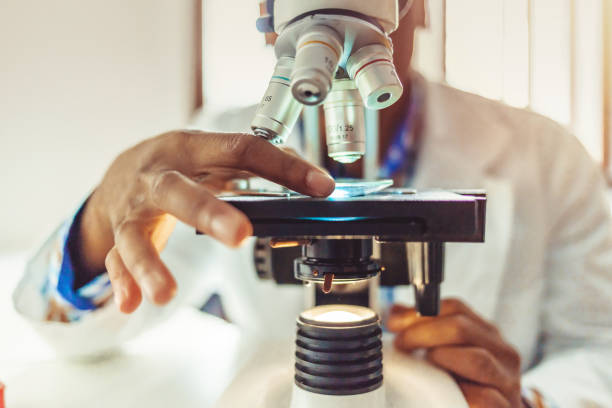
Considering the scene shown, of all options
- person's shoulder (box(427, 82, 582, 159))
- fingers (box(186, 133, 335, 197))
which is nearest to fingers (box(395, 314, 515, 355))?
fingers (box(186, 133, 335, 197))

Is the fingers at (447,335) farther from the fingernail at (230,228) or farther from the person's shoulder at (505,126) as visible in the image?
the person's shoulder at (505,126)

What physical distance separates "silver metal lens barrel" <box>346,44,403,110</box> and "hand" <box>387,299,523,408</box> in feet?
0.91

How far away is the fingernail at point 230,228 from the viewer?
1.02ft

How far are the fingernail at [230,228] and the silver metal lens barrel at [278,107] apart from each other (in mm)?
87

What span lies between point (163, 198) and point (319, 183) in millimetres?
121

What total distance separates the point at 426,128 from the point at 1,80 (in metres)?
0.82

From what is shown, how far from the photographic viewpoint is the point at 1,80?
36.4 inches

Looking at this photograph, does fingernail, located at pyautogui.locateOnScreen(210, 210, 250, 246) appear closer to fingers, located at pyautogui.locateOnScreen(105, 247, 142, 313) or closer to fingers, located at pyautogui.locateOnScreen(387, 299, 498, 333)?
fingers, located at pyautogui.locateOnScreen(105, 247, 142, 313)

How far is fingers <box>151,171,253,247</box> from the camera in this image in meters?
0.31

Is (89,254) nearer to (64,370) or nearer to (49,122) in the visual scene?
(64,370)

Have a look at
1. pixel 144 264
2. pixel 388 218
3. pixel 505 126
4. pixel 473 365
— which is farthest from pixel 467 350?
pixel 505 126

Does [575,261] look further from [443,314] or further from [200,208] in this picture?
[200,208]

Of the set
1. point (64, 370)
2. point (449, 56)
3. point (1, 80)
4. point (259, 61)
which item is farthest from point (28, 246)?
point (449, 56)

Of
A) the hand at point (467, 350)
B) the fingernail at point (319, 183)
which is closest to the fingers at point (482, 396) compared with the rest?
the hand at point (467, 350)
